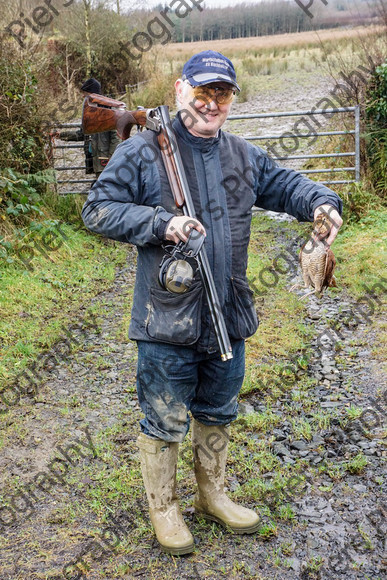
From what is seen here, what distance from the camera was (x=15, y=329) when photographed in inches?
230

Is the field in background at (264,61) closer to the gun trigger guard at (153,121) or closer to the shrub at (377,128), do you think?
the shrub at (377,128)

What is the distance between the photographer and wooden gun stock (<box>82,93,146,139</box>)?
3.44 m

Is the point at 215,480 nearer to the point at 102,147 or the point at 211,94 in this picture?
the point at 211,94

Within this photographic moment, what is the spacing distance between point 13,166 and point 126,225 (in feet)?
19.7

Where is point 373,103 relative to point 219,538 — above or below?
above

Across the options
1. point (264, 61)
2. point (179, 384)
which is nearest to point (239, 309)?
point (179, 384)

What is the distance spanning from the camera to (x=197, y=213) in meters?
2.70

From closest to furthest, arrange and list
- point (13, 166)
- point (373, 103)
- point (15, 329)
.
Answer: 1. point (15, 329)
2. point (13, 166)
3. point (373, 103)

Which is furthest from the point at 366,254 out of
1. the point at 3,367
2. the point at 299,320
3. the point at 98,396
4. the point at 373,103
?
the point at 3,367

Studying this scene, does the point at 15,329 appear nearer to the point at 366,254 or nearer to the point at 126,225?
the point at 126,225

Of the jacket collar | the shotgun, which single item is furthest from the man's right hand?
the jacket collar

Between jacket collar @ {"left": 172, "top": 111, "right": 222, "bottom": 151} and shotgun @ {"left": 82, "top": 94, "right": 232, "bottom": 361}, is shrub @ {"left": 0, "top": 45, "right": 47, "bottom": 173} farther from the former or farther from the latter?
jacket collar @ {"left": 172, "top": 111, "right": 222, "bottom": 151}

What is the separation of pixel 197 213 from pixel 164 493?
1.44m

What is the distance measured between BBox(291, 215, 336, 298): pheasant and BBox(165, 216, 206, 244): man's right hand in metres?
0.61
